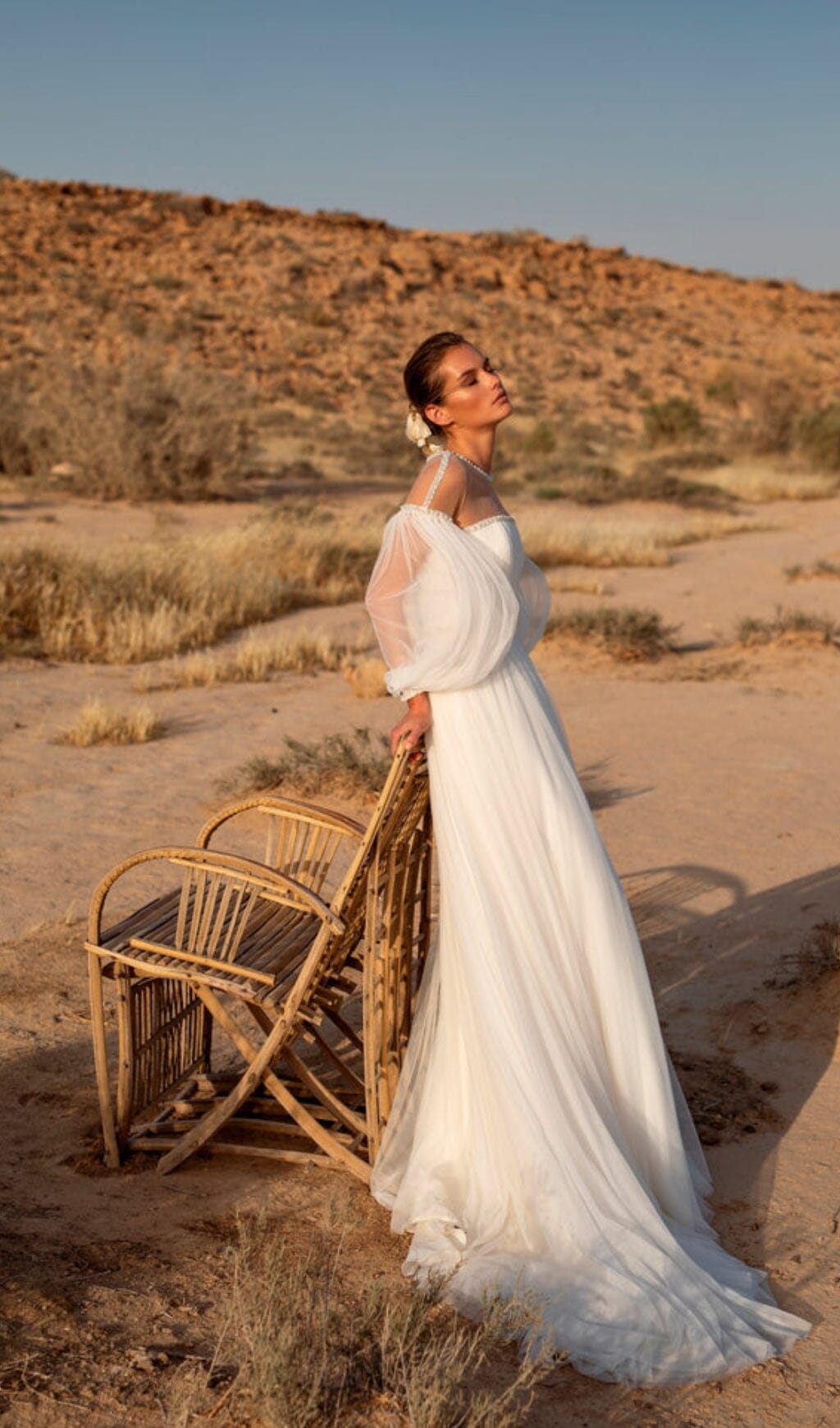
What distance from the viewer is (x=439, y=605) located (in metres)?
2.94

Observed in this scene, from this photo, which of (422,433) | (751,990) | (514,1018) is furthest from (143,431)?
(514,1018)

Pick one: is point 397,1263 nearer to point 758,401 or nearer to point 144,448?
point 144,448

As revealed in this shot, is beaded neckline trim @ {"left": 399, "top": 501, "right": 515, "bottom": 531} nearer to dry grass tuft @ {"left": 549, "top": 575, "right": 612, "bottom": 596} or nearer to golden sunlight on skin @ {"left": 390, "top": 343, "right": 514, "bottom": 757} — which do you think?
golden sunlight on skin @ {"left": 390, "top": 343, "right": 514, "bottom": 757}

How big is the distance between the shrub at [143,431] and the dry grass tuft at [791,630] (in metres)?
8.20

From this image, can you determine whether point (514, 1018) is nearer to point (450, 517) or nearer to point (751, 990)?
point (450, 517)

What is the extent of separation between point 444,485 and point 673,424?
26697 millimetres

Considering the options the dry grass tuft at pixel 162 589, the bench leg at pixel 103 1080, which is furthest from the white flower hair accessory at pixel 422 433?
the dry grass tuft at pixel 162 589

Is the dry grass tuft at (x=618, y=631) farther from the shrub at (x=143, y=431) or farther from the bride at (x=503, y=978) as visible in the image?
the shrub at (x=143, y=431)

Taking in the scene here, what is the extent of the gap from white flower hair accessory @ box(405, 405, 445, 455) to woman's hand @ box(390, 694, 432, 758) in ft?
1.87

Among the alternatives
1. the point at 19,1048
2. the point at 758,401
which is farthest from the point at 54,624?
the point at 758,401

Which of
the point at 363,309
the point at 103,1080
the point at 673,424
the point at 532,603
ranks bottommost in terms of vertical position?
the point at 103,1080

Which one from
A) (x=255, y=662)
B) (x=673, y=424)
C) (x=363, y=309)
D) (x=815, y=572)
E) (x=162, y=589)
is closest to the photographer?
(x=255, y=662)

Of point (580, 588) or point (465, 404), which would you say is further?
point (580, 588)

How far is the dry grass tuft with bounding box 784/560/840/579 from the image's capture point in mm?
13742
